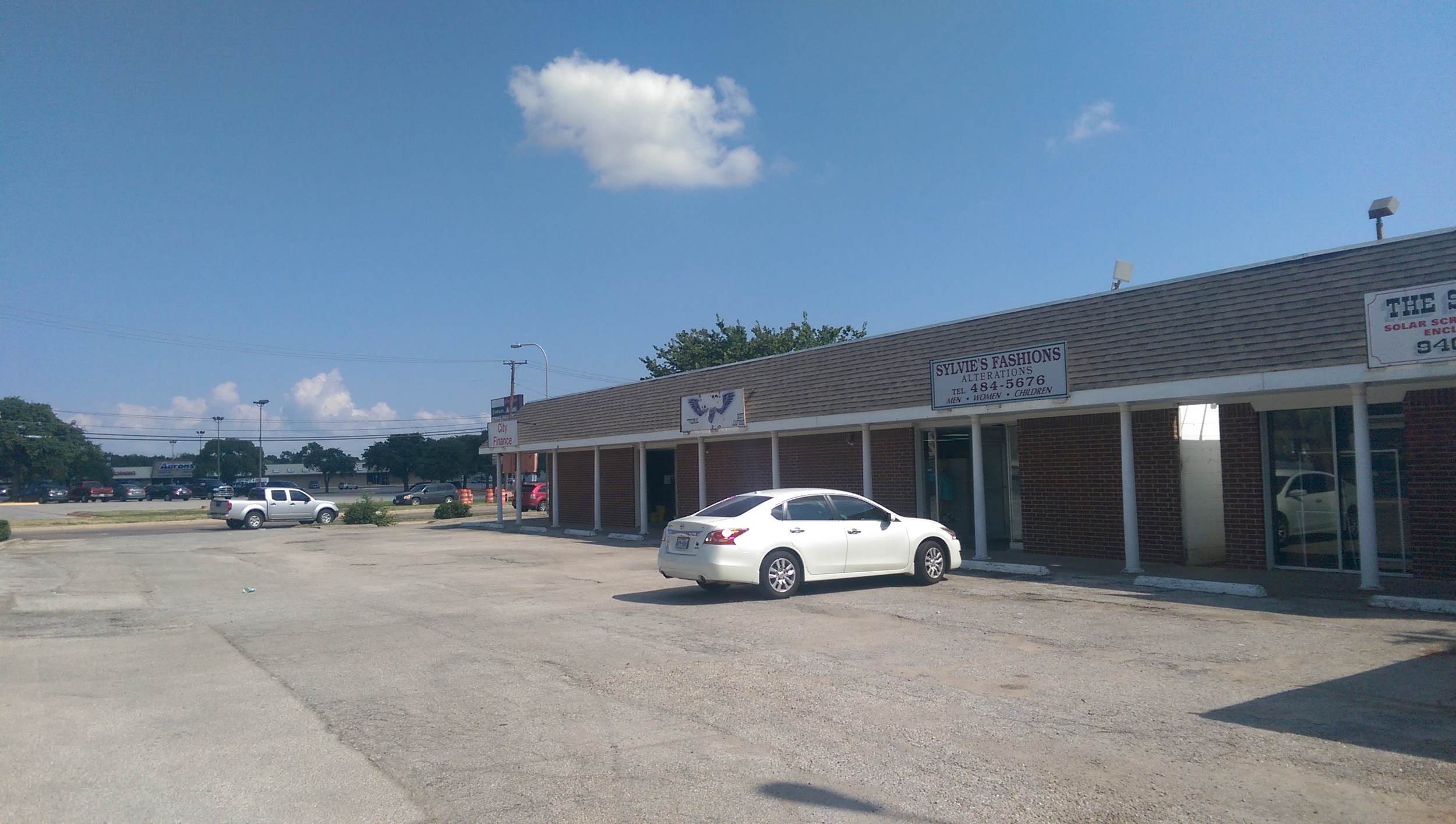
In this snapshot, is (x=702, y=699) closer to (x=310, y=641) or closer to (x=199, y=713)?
(x=199, y=713)

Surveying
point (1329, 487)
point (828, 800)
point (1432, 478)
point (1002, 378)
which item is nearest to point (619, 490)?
point (1002, 378)

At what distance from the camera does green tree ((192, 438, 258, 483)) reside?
445 ft

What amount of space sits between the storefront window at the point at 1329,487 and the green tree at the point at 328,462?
11956 cm

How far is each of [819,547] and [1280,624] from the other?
5648 mm

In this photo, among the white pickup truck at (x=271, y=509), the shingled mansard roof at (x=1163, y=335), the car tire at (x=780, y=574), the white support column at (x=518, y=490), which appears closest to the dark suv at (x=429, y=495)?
the white pickup truck at (x=271, y=509)

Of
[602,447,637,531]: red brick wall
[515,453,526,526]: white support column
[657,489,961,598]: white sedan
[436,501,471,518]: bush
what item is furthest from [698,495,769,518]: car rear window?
[436,501,471,518]: bush

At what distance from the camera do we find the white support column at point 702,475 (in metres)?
24.6

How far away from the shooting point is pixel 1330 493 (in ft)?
46.3

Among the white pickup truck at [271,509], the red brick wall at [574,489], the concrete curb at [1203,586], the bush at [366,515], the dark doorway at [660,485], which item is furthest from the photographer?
the bush at [366,515]

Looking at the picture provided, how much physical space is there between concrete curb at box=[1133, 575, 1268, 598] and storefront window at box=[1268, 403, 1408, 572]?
2.49 m

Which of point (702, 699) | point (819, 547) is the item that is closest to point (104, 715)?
point (702, 699)

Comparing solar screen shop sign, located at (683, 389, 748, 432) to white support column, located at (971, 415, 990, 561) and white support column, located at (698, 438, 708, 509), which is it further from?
white support column, located at (971, 415, 990, 561)

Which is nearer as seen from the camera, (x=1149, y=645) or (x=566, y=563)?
(x=1149, y=645)

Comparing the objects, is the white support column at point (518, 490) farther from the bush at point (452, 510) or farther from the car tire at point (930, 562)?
the car tire at point (930, 562)
